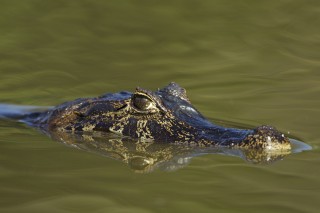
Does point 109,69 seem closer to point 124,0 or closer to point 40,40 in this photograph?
point 40,40

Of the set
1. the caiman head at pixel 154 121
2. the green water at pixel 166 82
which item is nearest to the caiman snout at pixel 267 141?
the caiman head at pixel 154 121

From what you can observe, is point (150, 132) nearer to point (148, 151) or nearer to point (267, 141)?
point (148, 151)

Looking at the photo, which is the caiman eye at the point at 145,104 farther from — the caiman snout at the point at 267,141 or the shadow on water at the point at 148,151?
the caiman snout at the point at 267,141

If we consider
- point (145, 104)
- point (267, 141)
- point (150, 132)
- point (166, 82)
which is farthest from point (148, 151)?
point (166, 82)

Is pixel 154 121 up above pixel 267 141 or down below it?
above

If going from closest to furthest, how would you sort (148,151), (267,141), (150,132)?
(267,141) < (148,151) < (150,132)

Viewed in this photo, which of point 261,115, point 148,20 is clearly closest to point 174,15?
point 148,20

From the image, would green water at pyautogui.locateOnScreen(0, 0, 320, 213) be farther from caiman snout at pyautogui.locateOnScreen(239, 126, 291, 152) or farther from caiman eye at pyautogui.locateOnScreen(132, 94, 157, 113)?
caiman eye at pyautogui.locateOnScreen(132, 94, 157, 113)
